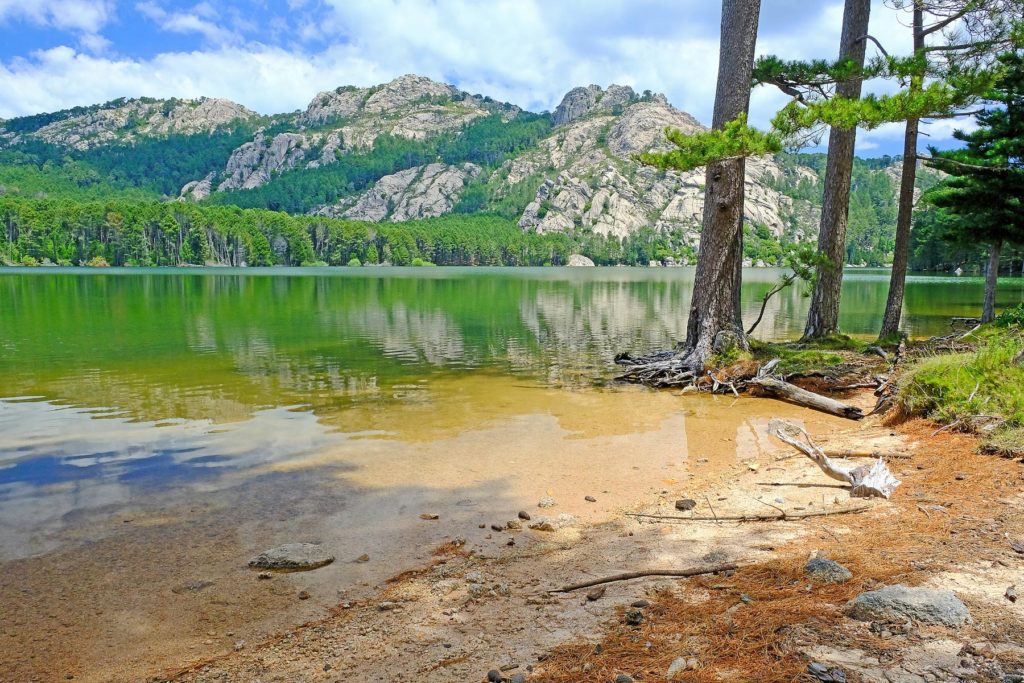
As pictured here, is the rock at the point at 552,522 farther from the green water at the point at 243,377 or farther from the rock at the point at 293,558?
the green water at the point at 243,377

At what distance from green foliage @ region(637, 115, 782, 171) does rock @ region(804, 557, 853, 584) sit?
27.4 ft

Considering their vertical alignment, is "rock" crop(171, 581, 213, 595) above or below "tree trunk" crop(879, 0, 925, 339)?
below

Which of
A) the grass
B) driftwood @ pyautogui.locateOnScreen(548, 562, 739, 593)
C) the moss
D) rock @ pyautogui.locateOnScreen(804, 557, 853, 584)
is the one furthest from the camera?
the moss

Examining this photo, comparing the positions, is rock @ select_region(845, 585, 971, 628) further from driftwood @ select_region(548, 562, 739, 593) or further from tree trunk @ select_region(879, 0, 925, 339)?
tree trunk @ select_region(879, 0, 925, 339)

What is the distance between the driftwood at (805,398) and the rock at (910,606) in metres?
7.34

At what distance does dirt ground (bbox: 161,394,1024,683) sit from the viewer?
301 cm

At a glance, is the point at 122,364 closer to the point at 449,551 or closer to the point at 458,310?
the point at 449,551

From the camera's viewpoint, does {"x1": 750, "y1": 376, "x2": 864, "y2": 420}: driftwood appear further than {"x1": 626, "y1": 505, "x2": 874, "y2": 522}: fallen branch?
Yes

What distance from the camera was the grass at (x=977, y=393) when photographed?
6395 mm

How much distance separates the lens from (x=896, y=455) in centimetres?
677

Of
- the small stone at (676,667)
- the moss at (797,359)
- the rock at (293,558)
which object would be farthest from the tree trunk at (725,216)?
the small stone at (676,667)

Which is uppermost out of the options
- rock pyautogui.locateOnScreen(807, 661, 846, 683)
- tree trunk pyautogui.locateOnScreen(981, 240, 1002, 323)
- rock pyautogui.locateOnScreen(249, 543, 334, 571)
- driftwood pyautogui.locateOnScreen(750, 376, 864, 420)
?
tree trunk pyautogui.locateOnScreen(981, 240, 1002, 323)

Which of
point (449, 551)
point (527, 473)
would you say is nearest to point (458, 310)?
point (527, 473)

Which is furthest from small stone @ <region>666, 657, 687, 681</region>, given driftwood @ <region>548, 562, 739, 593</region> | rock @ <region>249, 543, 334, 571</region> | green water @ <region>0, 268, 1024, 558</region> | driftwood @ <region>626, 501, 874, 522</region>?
green water @ <region>0, 268, 1024, 558</region>
